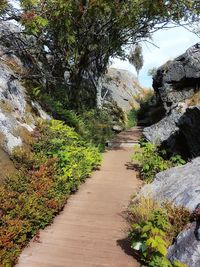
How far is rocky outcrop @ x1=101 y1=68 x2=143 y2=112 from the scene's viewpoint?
30.1 m

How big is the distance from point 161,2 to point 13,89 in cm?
760

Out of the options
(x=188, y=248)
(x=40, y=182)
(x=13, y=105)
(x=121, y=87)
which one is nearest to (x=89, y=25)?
(x=13, y=105)

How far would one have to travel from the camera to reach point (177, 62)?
742 inches

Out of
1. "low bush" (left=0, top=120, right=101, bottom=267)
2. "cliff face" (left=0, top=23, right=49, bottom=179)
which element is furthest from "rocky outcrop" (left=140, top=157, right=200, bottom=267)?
"cliff face" (left=0, top=23, right=49, bottom=179)

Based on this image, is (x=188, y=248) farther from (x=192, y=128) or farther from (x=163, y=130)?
(x=163, y=130)

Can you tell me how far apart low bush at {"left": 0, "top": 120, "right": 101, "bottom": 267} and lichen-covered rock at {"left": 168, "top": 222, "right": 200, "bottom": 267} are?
10.1 ft

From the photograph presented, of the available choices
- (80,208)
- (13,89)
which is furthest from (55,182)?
(13,89)

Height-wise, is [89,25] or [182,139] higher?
[89,25]

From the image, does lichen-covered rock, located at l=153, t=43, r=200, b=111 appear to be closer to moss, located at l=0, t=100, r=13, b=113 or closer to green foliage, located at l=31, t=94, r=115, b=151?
green foliage, located at l=31, t=94, r=115, b=151

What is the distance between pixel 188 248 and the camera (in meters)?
7.28

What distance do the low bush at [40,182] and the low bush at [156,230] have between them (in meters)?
2.27

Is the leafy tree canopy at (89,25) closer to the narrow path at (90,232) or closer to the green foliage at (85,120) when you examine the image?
the green foliage at (85,120)

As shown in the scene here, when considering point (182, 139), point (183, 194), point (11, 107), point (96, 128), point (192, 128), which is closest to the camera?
point (183, 194)

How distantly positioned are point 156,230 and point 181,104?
9.50 m
